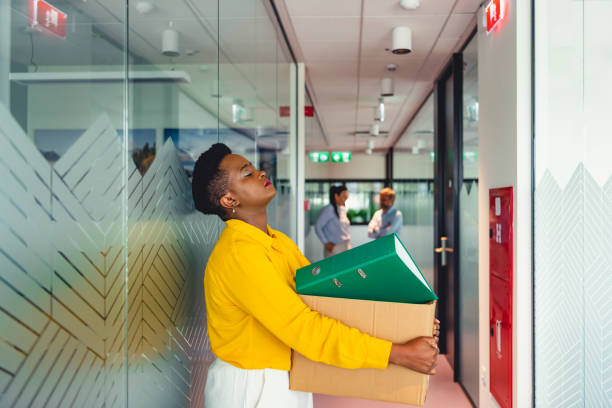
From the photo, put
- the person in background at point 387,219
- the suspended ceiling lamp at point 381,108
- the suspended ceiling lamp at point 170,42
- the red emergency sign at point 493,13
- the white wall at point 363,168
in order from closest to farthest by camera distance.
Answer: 1. the suspended ceiling lamp at point 170,42
2. the red emergency sign at point 493,13
3. the suspended ceiling lamp at point 381,108
4. the person in background at point 387,219
5. the white wall at point 363,168

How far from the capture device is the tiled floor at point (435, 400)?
3621 mm

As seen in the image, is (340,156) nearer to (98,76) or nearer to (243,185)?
A: (243,185)

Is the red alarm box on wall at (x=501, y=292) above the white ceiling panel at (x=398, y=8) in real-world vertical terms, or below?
below

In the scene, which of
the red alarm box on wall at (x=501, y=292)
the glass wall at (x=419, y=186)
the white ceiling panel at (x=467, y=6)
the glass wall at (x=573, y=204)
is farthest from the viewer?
the glass wall at (x=419, y=186)

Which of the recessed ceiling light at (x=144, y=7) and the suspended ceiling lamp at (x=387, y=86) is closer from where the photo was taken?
the recessed ceiling light at (x=144, y=7)

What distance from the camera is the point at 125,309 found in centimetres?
115

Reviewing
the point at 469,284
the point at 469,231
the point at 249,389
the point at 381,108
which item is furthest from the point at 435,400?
the point at 381,108

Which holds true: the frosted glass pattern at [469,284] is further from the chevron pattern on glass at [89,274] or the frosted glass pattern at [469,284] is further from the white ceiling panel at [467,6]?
the chevron pattern on glass at [89,274]

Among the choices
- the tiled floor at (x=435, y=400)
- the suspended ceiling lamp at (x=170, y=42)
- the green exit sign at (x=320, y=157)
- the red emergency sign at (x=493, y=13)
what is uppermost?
the red emergency sign at (x=493, y=13)

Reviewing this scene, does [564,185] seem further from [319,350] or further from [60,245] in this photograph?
[60,245]

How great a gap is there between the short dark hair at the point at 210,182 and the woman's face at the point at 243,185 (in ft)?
0.06

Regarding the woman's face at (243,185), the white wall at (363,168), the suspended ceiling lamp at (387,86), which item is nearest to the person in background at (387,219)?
the suspended ceiling lamp at (387,86)

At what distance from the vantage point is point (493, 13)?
2881mm

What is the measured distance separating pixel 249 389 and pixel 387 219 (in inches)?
217
